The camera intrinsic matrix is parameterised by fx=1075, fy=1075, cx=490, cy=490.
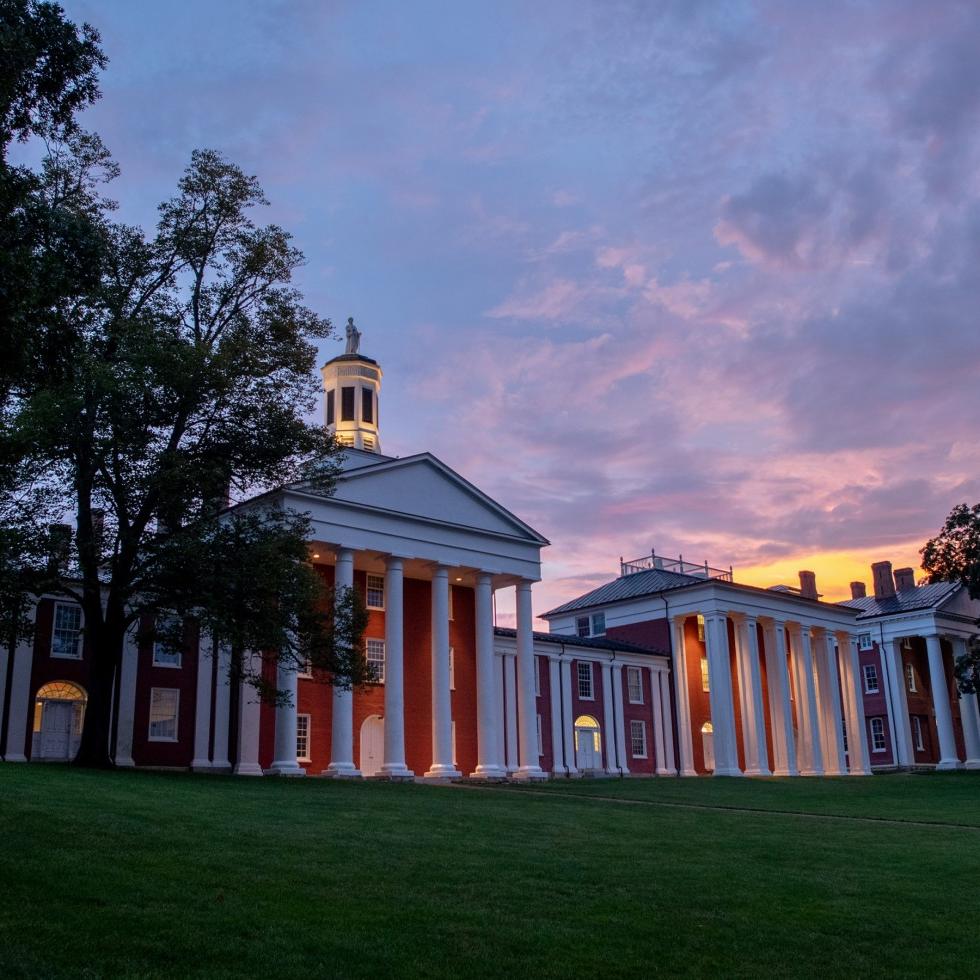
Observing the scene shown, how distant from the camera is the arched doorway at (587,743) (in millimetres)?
56347

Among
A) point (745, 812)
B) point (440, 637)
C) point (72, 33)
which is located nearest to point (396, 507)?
point (440, 637)

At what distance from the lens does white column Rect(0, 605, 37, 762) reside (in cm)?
3769

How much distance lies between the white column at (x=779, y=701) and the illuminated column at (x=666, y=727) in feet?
19.0

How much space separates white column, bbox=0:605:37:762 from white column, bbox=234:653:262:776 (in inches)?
290

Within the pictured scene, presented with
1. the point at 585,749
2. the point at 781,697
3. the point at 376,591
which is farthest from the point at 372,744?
the point at 781,697

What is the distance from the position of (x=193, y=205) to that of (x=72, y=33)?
2486cm

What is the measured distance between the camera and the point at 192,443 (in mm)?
34188

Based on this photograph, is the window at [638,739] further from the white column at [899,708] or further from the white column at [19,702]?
the white column at [19,702]

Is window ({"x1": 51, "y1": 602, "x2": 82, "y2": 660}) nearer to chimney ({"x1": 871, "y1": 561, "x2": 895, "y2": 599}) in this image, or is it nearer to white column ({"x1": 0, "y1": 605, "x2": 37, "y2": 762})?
white column ({"x1": 0, "y1": 605, "x2": 37, "y2": 762})

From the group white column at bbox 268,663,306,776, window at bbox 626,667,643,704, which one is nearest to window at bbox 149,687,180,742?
white column at bbox 268,663,306,776

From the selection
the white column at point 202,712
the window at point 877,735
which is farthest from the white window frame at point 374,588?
the window at point 877,735

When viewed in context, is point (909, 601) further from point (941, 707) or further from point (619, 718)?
point (619, 718)

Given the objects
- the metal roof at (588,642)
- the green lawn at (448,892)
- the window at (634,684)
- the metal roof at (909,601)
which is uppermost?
the metal roof at (909,601)

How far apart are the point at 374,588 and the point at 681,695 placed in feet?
74.6
